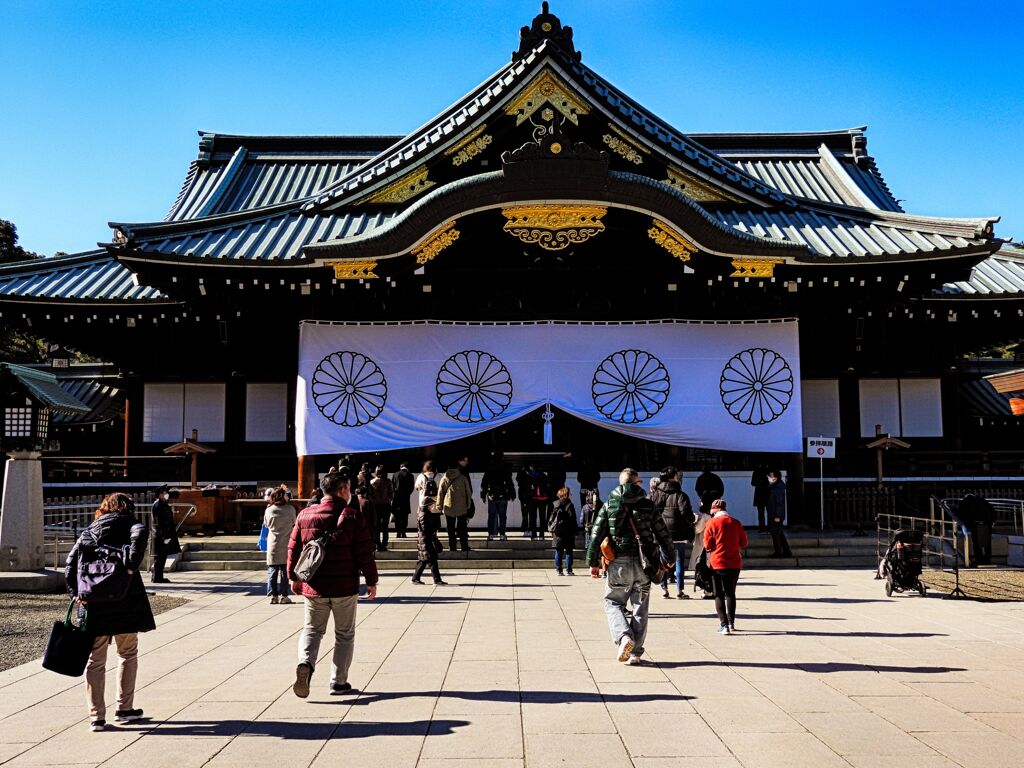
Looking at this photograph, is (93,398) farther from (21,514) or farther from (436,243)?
(436,243)

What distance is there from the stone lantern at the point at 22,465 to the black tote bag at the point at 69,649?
822cm

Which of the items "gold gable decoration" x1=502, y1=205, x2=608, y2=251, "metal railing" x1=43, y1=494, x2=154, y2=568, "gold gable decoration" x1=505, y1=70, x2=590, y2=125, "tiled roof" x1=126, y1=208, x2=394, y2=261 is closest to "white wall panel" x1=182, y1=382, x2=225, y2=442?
"metal railing" x1=43, y1=494, x2=154, y2=568

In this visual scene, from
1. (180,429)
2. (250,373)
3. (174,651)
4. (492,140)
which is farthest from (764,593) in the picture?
(180,429)

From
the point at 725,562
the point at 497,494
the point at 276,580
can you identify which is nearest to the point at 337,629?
the point at 725,562

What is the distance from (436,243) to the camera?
16516 millimetres

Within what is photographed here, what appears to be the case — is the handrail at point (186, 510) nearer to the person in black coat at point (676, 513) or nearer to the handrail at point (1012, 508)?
the person in black coat at point (676, 513)

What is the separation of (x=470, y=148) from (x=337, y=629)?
1305 cm

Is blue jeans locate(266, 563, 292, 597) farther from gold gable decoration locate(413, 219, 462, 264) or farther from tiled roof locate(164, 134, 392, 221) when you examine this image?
tiled roof locate(164, 134, 392, 221)

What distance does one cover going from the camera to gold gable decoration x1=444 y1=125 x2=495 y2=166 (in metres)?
17.8

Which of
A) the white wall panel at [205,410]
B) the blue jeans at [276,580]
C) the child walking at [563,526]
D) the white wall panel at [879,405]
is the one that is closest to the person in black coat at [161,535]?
the blue jeans at [276,580]

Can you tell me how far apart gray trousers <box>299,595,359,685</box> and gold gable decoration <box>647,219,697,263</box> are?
11483mm

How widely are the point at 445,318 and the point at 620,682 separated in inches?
461

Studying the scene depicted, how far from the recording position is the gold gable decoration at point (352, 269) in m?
16.2

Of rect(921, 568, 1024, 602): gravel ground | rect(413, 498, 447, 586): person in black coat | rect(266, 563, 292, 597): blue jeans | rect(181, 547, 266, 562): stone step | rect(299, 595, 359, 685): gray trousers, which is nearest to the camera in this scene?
rect(299, 595, 359, 685): gray trousers
